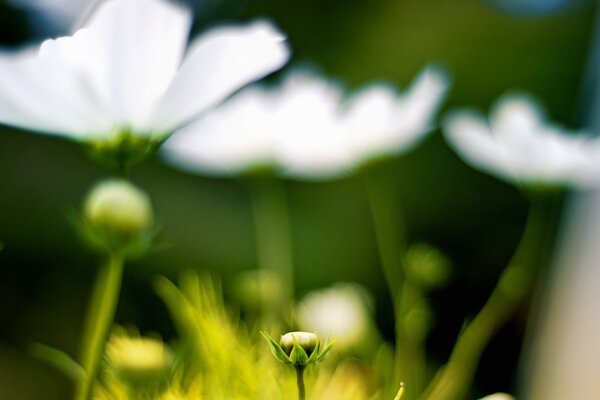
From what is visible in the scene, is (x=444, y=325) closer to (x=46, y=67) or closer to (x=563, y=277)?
(x=563, y=277)

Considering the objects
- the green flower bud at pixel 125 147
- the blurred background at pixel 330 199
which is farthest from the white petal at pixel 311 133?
the blurred background at pixel 330 199

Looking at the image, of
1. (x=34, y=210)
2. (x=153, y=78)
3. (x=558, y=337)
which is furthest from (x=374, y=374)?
(x=34, y=210)

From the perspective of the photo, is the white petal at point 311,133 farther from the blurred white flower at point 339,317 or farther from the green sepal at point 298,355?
the green sepal at point 298,355

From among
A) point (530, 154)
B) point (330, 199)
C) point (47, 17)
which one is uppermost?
point (47, 17)

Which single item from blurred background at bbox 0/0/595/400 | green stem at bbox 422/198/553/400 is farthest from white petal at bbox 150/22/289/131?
blurred background at bbox 0/0/595/400

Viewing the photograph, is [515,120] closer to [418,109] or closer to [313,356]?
[418,109]

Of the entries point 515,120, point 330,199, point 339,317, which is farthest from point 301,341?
point 330,199
